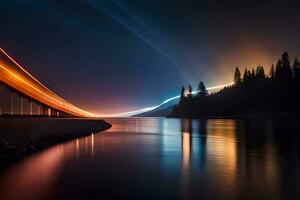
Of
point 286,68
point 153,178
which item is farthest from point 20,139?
point 286,68

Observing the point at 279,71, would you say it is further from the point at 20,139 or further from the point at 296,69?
the point at 20,139

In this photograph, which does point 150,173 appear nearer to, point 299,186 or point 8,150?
point 299,186

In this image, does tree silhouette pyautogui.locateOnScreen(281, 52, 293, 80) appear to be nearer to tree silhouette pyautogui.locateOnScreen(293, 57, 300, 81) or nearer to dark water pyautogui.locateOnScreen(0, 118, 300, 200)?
tree silhouette pyautogui.locateOnScreen(293, 57, 300, 81)

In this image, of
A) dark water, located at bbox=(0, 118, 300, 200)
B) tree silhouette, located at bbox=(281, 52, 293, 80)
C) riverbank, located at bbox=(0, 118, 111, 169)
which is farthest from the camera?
tree silhouette, located at bbox=(281, 52, 293, 80)

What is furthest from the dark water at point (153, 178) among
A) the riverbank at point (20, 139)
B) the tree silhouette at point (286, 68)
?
the tree silhouette at point (286, 68)

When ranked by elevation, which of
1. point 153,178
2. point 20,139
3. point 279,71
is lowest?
point 153,178

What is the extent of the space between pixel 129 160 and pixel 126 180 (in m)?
9.40

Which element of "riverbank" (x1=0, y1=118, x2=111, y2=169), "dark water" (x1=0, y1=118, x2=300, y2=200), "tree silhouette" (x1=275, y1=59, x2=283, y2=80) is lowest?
"dark water" (x1=0, y1=118, x2=300, y2=200)

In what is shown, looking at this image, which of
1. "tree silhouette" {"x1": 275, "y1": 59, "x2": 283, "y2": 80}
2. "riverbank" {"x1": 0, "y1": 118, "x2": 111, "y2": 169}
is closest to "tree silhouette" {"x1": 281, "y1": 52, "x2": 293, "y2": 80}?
"tree silhouette" {"x1": 275, "y1": 59, "x2": 283, "y2": 80}

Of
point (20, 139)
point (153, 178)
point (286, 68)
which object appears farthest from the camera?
point (286, 68)

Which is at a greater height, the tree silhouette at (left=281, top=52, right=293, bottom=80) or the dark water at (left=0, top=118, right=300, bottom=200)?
the tree silhouette at (left=281, top=52, right=293, bottom=80)

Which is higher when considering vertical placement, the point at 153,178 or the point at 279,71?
the point at 279,71

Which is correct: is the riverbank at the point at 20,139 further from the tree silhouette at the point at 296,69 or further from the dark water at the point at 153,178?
the tree silhouette at the point at 296,69

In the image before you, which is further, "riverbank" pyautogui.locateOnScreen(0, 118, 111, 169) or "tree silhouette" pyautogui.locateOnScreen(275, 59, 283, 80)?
"tree silhouette" pyautogui.locateOnScreen(275, 59, 283, 80)
